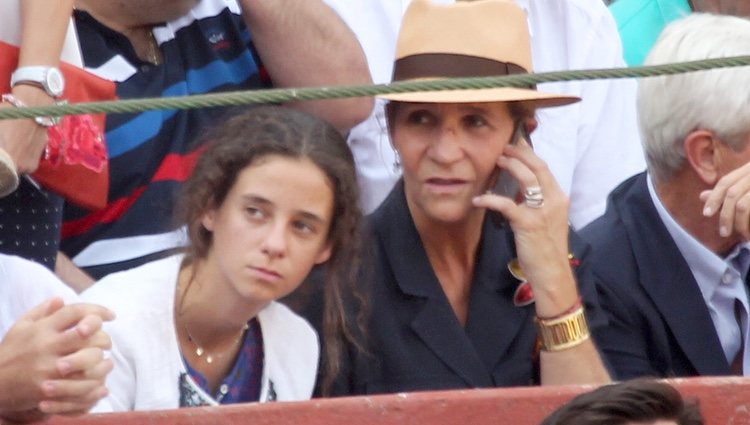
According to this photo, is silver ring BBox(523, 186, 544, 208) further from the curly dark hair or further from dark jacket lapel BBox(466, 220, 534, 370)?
the curly dark hair

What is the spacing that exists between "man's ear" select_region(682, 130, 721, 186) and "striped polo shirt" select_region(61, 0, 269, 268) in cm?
86

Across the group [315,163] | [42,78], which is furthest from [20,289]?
[315,163]

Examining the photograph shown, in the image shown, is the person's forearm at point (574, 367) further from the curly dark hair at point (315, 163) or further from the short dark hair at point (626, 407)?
the short dark hair at point (626, 407)

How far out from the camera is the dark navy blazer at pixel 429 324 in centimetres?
284

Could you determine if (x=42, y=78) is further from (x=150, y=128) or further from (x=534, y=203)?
(x=534, y=203)

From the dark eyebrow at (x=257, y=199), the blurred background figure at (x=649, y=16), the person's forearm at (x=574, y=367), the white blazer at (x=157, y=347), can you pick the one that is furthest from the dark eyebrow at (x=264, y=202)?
the blurred background figure at (x=649, y=16)

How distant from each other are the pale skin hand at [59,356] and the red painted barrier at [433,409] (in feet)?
0.80

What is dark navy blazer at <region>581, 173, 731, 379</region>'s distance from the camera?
3.05 meters

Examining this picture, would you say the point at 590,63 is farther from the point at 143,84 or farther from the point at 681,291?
the point at 143,84

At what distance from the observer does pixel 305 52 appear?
328 cm

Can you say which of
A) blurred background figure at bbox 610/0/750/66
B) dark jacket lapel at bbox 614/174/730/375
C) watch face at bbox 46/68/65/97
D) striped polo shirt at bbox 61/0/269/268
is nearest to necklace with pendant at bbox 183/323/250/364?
striped polo shirt at bbox 61/0/269/268

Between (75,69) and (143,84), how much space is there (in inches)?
10.9

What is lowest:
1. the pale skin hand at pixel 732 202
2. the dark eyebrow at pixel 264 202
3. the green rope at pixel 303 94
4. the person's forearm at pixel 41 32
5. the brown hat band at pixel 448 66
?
the pale skin hand at pixel 732 202

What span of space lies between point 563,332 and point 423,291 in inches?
9.9
